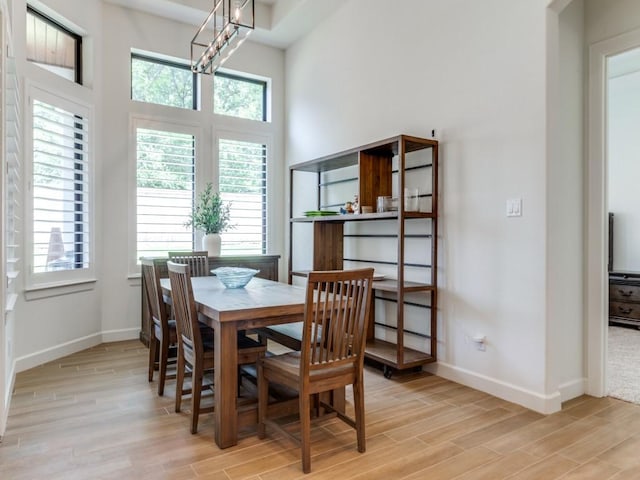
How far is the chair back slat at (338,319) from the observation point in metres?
2.08

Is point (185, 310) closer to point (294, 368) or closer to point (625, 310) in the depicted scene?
point (294, 368)

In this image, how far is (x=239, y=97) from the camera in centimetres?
554

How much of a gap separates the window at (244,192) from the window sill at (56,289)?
1.57m

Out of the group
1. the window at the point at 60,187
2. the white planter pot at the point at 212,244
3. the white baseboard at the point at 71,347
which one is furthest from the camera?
the white planter pot at the point at 212,244

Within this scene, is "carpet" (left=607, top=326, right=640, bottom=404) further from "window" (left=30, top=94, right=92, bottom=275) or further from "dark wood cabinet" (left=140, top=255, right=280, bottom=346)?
"window" (left=30, top=94, right=92, bottom=275)

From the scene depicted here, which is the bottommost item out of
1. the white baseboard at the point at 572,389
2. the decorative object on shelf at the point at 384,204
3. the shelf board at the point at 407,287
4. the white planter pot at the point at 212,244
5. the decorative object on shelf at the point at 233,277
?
the white baseboard at the point at 572,389

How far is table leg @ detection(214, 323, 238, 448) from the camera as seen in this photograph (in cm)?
230

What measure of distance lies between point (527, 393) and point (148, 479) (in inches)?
90.9

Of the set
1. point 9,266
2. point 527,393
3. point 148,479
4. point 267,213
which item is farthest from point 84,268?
point 527,393

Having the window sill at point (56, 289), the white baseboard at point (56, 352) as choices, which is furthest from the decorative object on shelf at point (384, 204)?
the white baseboard at point (56, 352)

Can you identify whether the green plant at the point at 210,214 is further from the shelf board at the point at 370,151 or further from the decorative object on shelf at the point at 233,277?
the decorative object on shelf at the point at 233,277

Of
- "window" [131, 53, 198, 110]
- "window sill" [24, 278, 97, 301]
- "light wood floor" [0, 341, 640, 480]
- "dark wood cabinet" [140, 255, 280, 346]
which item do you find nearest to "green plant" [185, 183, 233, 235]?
"dark wood cabinet" [140, 255, 280, 346]

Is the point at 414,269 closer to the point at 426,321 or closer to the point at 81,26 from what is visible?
the point at 426,321

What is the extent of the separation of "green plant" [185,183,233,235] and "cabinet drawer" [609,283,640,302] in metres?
4.92
